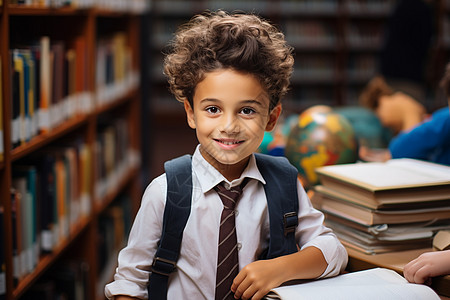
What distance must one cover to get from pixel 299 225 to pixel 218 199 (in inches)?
8.4

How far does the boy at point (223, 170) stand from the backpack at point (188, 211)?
18 millimetres

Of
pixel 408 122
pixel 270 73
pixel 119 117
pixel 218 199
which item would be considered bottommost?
pixel 119 117

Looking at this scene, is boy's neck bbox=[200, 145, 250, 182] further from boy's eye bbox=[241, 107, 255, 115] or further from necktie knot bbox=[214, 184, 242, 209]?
boy's eye bbox=[241, 107, 255, 115]

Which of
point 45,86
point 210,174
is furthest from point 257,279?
point 45,86

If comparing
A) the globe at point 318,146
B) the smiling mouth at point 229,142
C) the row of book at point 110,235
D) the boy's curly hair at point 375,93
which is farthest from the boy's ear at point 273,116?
the boy's curly hair at point 375,93

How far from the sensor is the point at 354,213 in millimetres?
1467

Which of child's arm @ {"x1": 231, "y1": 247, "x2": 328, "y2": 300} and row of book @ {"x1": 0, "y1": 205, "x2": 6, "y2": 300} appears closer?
child's arm @ {"x1": 231, "y1": 247, "x2": 328, "y2": 300}

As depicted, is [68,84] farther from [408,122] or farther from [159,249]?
[408,122]

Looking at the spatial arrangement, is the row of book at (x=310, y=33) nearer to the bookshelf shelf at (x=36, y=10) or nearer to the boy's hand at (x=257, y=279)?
the bookshelf shelf at (x=36, y=10)

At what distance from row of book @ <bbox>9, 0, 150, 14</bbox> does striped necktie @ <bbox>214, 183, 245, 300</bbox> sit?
1144 mm

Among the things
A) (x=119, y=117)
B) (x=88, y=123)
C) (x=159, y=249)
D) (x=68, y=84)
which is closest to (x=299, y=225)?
(x=159, y=249)

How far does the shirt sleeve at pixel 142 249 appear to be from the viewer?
1.20 metres

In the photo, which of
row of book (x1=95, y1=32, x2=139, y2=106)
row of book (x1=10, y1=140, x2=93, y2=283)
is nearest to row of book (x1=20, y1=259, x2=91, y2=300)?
row of book (x1=10, y1=140, x2=93, y2=283)

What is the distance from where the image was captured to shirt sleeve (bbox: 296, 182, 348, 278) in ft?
4.12
